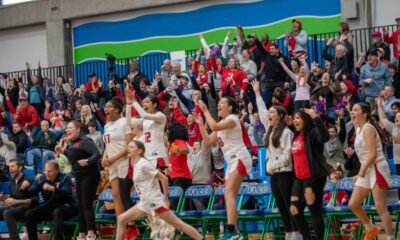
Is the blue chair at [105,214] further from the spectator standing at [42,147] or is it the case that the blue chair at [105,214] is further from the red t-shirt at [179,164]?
the spectator standing at [42,147]

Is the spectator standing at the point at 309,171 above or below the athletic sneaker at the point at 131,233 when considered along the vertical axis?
above

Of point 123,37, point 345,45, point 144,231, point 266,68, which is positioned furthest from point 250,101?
point 123,37

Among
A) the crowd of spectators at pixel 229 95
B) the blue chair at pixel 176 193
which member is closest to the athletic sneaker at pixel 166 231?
the blue chair at pixel 176 193

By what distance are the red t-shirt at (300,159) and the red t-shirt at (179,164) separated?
3.22 m

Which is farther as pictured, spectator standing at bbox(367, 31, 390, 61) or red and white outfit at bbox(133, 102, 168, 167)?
spectator standing at bbox(367, 31, 390, 61)

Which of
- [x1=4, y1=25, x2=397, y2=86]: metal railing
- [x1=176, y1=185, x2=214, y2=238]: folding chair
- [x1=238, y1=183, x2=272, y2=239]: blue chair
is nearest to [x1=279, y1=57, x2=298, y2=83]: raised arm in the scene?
[x1=4, y1=25, x2=397, y2=86]: metal railing

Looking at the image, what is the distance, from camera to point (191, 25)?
25375mm

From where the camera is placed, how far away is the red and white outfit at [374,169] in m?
11.8

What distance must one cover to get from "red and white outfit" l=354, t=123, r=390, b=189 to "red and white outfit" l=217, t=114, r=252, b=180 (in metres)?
1.61

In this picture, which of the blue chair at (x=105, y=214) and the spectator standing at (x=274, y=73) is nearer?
the blue chair at (x=105, y=214)

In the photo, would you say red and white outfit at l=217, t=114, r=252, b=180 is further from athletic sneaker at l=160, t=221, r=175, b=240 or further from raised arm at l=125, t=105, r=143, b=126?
raised arm at l=125, t=105, r=143, b=126

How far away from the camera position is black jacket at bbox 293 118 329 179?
11922 millimetres

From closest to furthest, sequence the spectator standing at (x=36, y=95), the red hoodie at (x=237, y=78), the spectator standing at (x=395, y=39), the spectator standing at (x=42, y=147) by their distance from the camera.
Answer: the red hoodie at (x=237, y=78) → the spectator standing at (x=395, y=39) → the spectator standing at (x=42, y=147) → the spectator standing at (x=36, y=95)

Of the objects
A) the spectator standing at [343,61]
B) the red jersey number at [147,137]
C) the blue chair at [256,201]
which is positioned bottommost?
the blue chair at [256,201]
